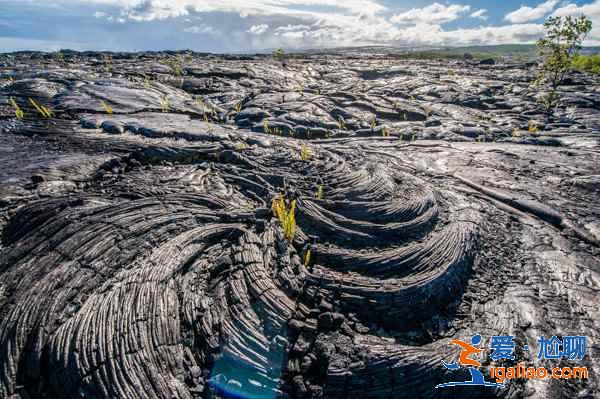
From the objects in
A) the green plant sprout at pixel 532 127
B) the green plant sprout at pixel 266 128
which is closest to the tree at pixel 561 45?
the green plant sprout at pixel 532 127

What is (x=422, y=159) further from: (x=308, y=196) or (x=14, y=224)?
(x=14, y=224)

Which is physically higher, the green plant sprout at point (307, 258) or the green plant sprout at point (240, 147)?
the green plant sprout at point (240, 147)

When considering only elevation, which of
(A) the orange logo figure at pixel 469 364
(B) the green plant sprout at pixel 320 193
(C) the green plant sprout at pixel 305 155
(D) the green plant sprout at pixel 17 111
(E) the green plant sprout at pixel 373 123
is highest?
(D) the green plant sprout at pixel 17 111

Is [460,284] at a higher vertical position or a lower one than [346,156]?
lower

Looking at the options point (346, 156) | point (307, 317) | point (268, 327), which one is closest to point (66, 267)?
point (268, 327)

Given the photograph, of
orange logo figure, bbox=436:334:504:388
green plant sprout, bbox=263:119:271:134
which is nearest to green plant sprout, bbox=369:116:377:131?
green plant sprout, bbox=263:119:271:134

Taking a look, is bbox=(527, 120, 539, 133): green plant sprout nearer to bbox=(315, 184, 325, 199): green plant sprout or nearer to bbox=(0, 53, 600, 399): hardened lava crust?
bbox=(0, 53, 600, 399): hardened lava crust

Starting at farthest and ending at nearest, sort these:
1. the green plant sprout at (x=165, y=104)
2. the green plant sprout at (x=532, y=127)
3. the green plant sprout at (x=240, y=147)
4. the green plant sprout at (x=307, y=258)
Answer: the green plant sprout at (x=532, y=127) < the green plant sprout at (x=165, y=104) < the green plant sprout at (x=240, y=147) < the green plant sprout at (x=307, y=258)

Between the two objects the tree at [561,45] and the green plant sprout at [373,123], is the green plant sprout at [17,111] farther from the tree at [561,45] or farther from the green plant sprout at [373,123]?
the tree at [561,45]

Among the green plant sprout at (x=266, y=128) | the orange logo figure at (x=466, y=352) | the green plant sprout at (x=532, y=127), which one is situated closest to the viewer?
the orange logo figure at (x=466, y=352)
